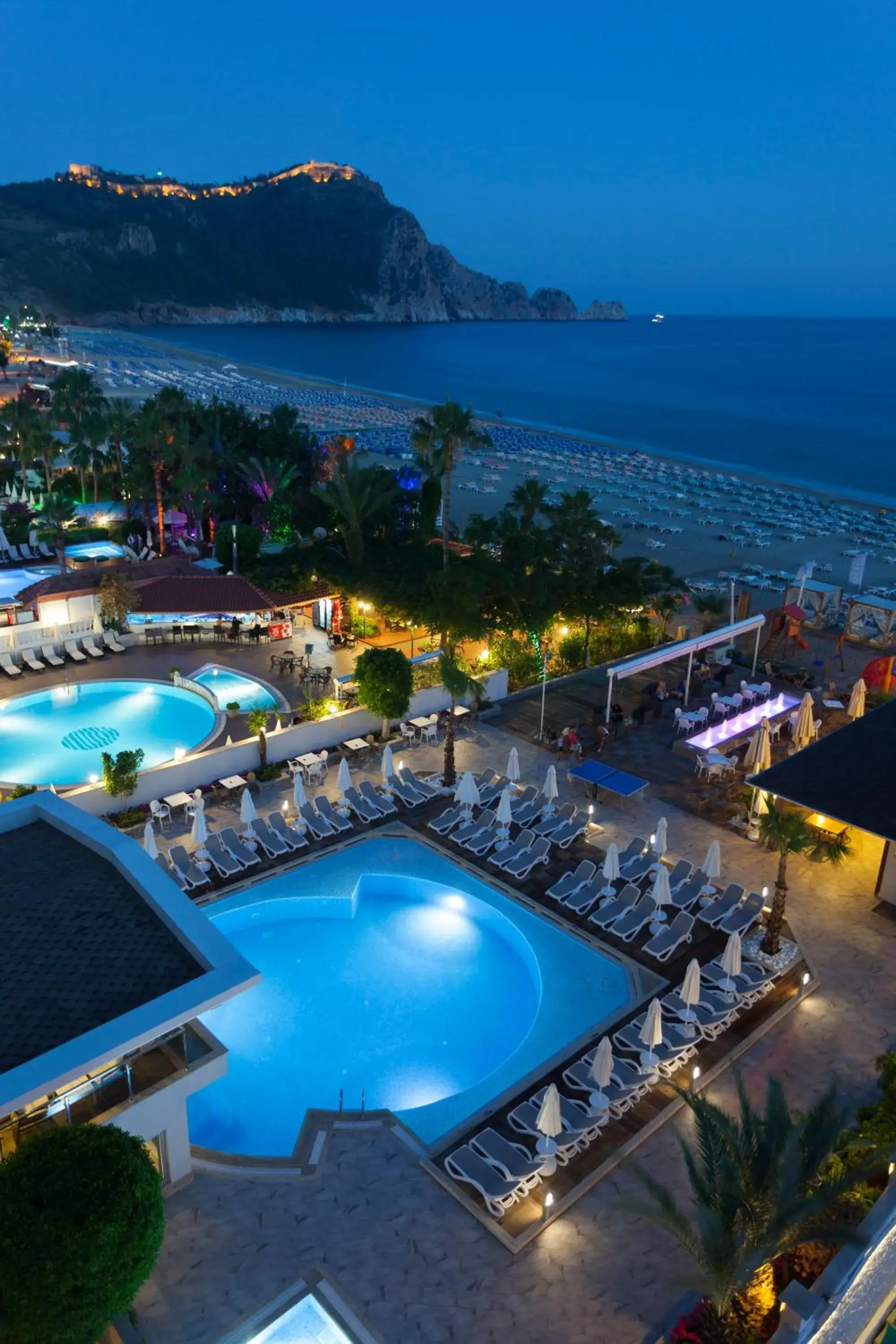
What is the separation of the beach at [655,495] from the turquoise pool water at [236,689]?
41.6 feet

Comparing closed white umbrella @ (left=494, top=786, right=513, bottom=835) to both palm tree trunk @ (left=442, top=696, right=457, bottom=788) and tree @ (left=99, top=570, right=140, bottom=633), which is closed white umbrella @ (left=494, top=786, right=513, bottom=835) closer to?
palm tree trunk @ (left=442, top=696, right=457, bottom=788)

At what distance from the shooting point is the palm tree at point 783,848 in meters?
11.6

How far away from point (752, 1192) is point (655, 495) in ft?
167

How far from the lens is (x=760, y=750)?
17.7 m

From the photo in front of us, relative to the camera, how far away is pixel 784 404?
114m

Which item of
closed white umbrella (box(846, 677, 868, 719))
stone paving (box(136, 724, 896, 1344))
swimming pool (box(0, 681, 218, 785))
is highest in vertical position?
closed white umbrella (box(846, 677, 868, 719))

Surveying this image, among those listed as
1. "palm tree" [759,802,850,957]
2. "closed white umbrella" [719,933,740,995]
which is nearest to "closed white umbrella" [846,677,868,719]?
"palm tree" [759,802,850,957]

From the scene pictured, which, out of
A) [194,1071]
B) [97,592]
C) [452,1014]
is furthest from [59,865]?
[97,592]

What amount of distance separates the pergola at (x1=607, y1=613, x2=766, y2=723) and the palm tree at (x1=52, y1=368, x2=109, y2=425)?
3278 centimetres

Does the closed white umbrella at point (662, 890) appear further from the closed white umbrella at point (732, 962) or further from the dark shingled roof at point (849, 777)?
the dark shingled roof at point (849, 777)

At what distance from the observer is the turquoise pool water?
21984mm

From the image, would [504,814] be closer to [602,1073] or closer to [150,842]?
[150,842]

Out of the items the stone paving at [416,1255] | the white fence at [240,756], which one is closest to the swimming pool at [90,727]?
the white fence at [240,756]

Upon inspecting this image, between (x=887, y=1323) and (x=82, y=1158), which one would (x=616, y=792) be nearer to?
(x=887, y=1323)
